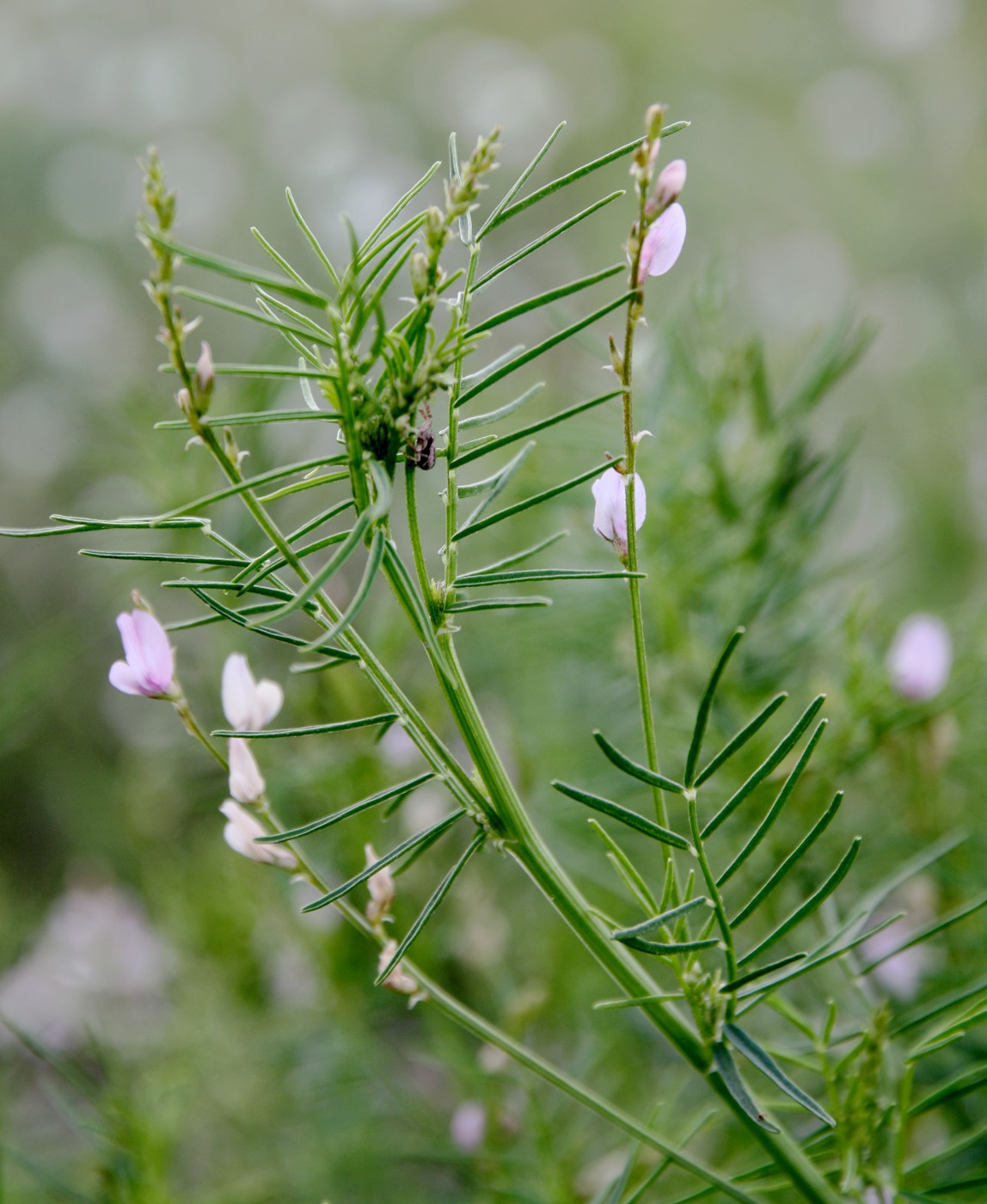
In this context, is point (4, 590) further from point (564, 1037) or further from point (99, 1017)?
point (564, 1037)

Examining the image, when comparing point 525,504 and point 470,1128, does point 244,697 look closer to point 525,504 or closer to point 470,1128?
point 525,504

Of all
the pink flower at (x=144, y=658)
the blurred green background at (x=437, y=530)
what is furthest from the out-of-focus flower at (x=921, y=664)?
the pink flower at (x=144, y=658)

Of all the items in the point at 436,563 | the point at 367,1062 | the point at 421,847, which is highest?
the point at 421,847

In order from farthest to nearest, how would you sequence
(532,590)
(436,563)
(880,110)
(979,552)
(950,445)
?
(880,110), (950,445), (979,552), (436,563), (532,590)

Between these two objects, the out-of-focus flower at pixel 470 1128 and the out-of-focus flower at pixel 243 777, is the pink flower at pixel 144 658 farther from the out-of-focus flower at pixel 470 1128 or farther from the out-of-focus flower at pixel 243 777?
the out-of-focus flower at pixel 470 1128

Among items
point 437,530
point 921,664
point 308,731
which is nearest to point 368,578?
point 308,731

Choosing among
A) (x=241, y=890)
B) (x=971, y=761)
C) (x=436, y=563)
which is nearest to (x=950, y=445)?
(x=436, y=563)

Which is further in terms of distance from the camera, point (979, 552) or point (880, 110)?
point (880, 110)
